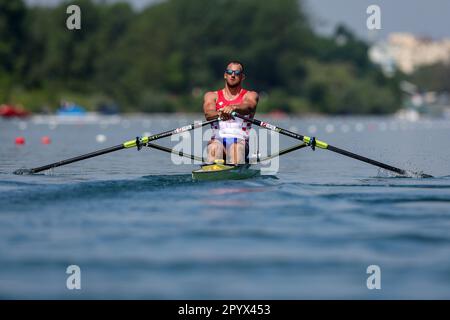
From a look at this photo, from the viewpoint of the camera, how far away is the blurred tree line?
110000 mm

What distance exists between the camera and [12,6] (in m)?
102

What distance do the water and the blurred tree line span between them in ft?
292

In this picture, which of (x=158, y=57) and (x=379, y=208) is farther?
(x=158, y=57)

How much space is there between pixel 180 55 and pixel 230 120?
107159 mm

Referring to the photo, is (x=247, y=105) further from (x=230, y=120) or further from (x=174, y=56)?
(x=174, y=56)

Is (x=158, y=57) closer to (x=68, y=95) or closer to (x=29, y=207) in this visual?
(x=68, y=95)

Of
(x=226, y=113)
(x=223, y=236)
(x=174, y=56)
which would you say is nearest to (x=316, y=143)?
(x=226, y=113)

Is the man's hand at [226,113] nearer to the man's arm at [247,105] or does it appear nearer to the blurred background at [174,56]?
the man's arm at [247,105]

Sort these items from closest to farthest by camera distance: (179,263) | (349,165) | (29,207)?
1. (179,263)
2. (29,207)
3. (349,165)

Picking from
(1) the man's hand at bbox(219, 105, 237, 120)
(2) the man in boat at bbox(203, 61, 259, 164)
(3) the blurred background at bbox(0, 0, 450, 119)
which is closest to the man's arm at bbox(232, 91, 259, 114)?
(2) the man in boat at bbox(203, 61, 259, 164)

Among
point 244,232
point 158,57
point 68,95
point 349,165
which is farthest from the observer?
point 158,57
